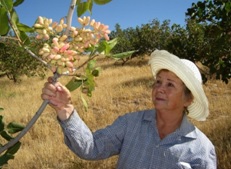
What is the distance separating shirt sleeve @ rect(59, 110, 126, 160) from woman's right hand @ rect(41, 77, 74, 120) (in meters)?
0.06

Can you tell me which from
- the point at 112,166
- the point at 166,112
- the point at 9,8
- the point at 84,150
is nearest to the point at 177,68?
the point at 166,112

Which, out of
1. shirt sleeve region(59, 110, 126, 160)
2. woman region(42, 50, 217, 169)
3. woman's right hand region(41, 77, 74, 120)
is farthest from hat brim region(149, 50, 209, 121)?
woman's right hand region(41, 77, 74, 120)

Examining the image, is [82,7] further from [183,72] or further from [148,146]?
[148,146]

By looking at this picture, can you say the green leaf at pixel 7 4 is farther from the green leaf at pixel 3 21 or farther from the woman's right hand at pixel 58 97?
the woman's right hand at pixel 58 97

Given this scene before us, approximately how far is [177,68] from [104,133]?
0.61 metres

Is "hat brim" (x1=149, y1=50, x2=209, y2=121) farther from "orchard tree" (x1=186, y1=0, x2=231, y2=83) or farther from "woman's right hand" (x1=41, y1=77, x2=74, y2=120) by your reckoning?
"orchard tree" (x1=186, y1=0, x2=231, y2=83)

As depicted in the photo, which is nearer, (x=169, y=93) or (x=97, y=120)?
(x=169, y=93)

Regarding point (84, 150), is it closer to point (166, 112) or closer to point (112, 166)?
point (166, 112)

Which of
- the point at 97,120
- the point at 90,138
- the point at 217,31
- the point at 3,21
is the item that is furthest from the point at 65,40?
the point at 97,120

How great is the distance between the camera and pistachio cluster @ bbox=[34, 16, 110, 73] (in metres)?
1.10

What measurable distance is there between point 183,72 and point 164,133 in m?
0.43

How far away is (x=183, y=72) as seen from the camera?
2.21 metres

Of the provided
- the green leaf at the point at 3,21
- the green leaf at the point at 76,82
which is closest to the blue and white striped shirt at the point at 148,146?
the green leaf at the point at 76,82

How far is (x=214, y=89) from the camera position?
11.2m
